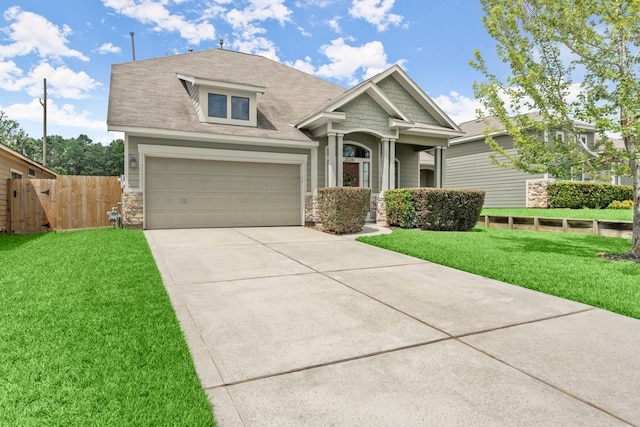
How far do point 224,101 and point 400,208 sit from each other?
6.94m

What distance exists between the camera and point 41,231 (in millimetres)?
11188

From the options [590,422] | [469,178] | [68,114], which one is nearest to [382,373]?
[590,422]

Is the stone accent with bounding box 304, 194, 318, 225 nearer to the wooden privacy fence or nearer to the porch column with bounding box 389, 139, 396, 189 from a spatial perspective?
the porch column with bounding box 389, 139, 396, 189

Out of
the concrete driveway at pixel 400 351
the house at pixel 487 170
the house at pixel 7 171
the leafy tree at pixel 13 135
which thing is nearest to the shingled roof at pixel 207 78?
the house at pixel 7 171

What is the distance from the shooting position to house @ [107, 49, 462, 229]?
35.9ft

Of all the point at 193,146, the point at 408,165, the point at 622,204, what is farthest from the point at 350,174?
the point at 622,204

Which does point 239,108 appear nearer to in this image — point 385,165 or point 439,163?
point 385,165

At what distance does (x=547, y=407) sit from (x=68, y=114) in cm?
13684

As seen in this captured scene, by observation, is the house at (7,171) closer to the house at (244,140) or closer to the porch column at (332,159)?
the house at (244,140)

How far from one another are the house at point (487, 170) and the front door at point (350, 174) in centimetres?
737

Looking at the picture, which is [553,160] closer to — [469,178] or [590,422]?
[590,422]

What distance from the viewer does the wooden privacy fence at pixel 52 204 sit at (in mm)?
11078

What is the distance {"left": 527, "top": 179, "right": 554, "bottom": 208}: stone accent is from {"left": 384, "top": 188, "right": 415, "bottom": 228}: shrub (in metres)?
10.2

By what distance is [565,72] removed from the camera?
24.5ft
